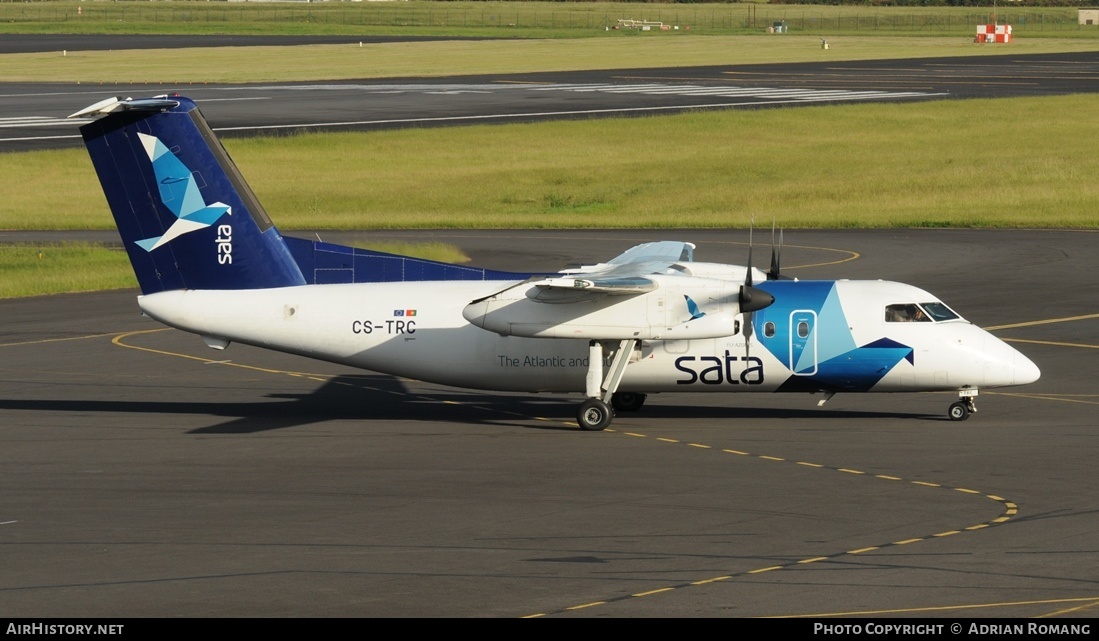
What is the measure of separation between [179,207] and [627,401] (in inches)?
348

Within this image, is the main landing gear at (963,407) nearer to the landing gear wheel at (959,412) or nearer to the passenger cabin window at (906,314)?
the landing gear wheel at (959,412)

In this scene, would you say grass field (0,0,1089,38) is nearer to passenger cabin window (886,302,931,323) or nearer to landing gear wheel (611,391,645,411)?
landing gear wheel (611,391,645,411)

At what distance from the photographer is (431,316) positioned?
25547mm

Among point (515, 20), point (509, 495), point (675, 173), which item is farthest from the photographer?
point (515, 20)

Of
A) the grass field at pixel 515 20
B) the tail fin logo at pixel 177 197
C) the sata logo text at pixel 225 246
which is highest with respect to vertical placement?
the grass field at pixel 515 20

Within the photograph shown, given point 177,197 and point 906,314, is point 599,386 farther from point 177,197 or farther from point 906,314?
point 177,197

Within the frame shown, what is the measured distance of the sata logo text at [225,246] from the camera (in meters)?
25.8

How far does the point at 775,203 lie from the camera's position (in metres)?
63.0

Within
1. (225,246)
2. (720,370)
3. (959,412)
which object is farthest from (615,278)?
(225,246)

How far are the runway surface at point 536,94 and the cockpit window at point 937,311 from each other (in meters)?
54.9

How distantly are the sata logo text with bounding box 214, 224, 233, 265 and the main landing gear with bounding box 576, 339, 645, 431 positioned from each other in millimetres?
6648

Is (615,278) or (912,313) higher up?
(615,278)

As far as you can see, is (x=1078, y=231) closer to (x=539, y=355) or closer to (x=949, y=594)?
(x=539, y=355)

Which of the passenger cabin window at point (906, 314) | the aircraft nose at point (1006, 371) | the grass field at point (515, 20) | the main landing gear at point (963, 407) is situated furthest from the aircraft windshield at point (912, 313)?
the grass field at point (515, 20)
